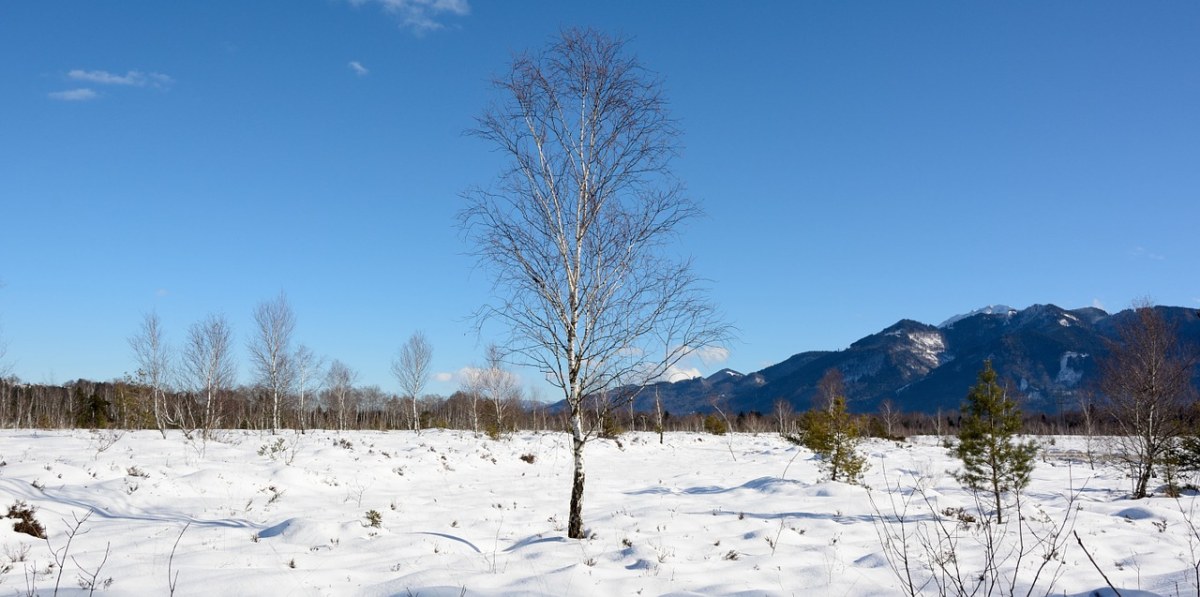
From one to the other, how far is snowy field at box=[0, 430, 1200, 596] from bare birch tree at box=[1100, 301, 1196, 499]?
1.83m

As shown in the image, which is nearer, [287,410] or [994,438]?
[994,438]

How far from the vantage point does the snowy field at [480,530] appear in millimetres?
7285

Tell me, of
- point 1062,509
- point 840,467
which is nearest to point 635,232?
point 840,467

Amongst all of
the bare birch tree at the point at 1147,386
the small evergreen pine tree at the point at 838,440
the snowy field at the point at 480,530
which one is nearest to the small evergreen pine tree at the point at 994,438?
the snowy field at the point at 480,530

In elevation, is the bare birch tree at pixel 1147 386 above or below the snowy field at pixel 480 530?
above

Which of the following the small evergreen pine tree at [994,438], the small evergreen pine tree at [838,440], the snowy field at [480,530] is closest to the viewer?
the snowy field at [480,530]

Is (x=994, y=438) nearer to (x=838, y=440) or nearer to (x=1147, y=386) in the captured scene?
(x=838, y=440)

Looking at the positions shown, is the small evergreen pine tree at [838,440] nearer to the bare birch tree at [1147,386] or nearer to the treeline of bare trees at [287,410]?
the treeline of bare trees at [287,410]

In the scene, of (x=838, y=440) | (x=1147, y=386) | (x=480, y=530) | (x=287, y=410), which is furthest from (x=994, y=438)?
Answer: (x=287, y=410)

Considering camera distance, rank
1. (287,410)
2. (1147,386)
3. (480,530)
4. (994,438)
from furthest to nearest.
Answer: (287,410), (1147,386), (994,438), (480,530)

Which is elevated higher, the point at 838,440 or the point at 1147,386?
the point at 1147,386

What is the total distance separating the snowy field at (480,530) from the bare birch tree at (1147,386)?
6.02 feet

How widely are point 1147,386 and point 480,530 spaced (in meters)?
21.4

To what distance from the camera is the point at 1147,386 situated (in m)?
19.7
